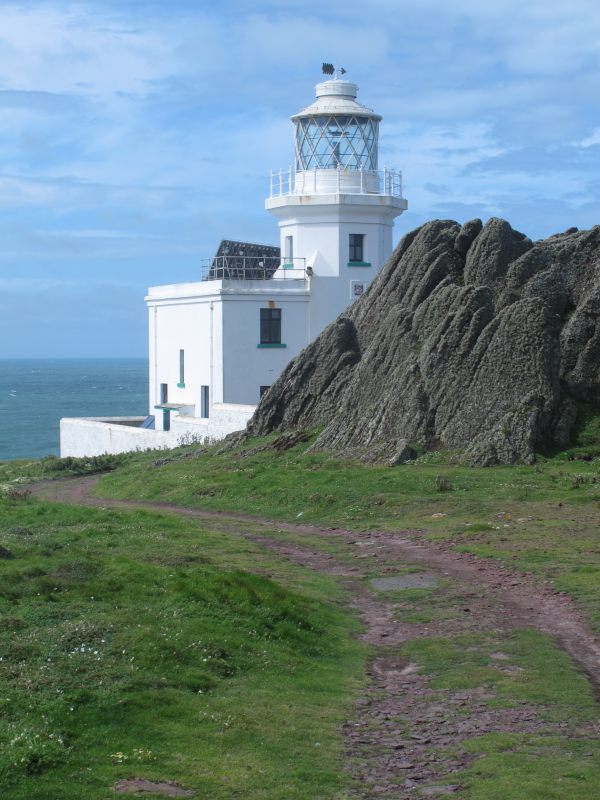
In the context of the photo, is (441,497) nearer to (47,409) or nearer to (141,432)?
(141,432)

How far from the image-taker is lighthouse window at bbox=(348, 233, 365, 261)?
162 ft

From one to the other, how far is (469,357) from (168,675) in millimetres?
18528

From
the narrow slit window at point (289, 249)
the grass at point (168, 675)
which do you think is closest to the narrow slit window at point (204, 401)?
the narrow slit window at point (289, 249)

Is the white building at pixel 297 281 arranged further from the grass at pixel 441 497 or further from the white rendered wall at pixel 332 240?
the grass at pixel 441 497

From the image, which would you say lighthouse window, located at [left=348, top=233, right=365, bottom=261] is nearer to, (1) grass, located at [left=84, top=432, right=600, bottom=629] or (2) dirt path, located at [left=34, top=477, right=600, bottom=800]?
(1) grass, located at [left=84, top=432, right=600, bottom=629]

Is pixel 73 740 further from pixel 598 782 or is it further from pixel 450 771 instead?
pixel 598 782

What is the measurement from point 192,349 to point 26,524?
27.1 meters

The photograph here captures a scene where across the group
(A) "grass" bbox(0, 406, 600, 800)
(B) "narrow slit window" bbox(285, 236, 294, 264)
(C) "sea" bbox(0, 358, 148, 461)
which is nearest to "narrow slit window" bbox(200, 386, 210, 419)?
(B) "narrow slit window" bbox(285, 236, 294, 264)

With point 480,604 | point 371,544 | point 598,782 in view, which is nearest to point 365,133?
point 371,544

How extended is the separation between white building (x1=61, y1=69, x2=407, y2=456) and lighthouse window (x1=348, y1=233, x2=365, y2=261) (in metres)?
0.04

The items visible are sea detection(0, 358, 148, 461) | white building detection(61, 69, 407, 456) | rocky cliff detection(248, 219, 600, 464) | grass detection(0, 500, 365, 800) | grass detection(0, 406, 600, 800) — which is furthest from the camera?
sea detection(0, 358, 148, 461)

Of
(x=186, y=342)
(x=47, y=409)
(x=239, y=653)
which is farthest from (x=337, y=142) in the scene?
(x=47, y=409)

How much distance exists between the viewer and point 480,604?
1622 centimetres

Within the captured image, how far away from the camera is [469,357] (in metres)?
28.7
